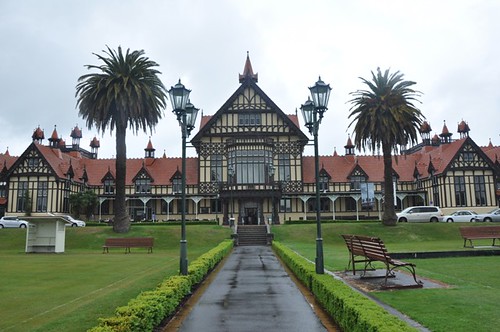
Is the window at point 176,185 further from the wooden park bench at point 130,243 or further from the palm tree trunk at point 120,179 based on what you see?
the wooden park bench at point 130,243

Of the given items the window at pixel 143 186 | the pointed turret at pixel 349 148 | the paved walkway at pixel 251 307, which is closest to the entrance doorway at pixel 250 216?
the window at pixel 143 186

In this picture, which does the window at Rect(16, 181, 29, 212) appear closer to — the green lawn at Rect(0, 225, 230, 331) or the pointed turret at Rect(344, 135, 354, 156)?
the green lawn at Rect(0, 225, 230, 331)

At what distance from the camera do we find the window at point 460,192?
5619 cm

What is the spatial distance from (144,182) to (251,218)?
55.7 ft

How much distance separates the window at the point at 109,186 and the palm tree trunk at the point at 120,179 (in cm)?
2368

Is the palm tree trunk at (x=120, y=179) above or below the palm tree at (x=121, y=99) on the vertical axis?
below

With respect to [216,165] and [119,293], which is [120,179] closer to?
[216,165]

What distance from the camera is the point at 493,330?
305 inches

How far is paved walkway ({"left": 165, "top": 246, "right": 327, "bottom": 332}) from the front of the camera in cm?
889

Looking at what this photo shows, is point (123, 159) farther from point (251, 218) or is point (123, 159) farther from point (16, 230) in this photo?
point (251, 218)

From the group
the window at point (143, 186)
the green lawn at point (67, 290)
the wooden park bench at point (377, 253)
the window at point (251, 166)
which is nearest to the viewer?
the green lawn at point (67, 290)

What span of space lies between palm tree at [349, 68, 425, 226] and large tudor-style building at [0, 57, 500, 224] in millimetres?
14373

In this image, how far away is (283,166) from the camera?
57875mm

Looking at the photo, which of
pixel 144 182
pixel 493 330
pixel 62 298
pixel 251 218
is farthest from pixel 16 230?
pixel 493 330
